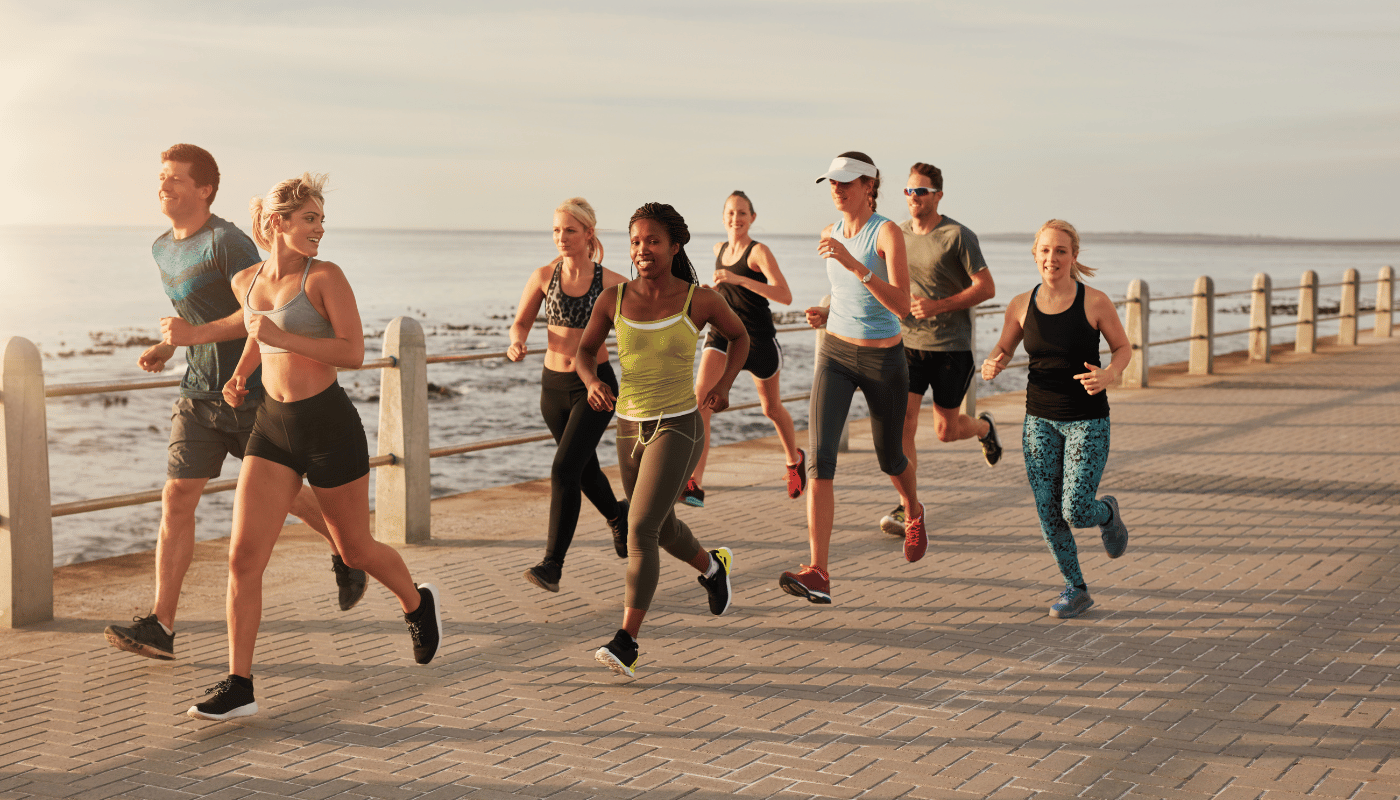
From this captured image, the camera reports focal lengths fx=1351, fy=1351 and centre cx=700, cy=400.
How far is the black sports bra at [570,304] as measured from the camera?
6758mm

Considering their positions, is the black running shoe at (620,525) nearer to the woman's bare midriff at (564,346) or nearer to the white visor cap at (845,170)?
the woman's bare midriff at (564,346)

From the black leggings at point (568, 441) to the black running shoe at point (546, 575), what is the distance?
0.04 m

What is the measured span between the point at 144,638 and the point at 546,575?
189 centimetres

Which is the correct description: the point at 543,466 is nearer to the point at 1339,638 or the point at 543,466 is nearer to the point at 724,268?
the point at 724,268

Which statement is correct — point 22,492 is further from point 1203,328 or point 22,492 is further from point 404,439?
point 1203,328

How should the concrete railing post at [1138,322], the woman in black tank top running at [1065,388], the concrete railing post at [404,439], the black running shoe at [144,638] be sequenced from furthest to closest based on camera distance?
the concrete railing post at [1138,322] → the concrete railing post at [404,439] → the woman in black tank top running at [1065,388] → the black running shoe at [144,638]

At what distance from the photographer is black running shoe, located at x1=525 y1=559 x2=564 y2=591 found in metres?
6.61

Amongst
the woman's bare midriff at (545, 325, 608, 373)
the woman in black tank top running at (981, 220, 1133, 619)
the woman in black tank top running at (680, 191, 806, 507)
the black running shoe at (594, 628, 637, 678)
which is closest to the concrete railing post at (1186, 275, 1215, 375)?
the woman in black tank top running at (680, 191, 806, 507)

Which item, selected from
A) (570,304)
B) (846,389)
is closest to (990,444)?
(846,389)

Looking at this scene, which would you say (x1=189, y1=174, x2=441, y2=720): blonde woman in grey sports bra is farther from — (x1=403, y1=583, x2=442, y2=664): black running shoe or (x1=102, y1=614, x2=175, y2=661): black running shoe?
(x1=102, y1=614, x2=175, y2=661): black running shoe

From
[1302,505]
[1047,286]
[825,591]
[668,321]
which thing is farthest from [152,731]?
[1302,505]

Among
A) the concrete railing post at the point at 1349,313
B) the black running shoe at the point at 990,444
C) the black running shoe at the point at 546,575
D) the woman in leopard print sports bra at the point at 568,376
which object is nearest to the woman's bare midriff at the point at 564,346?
the woman in leopard print sports bra at the point at 568,376

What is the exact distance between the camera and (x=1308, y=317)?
22.6 m

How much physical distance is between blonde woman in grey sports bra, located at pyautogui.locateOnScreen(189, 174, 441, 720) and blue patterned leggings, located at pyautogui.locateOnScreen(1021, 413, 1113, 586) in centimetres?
307
